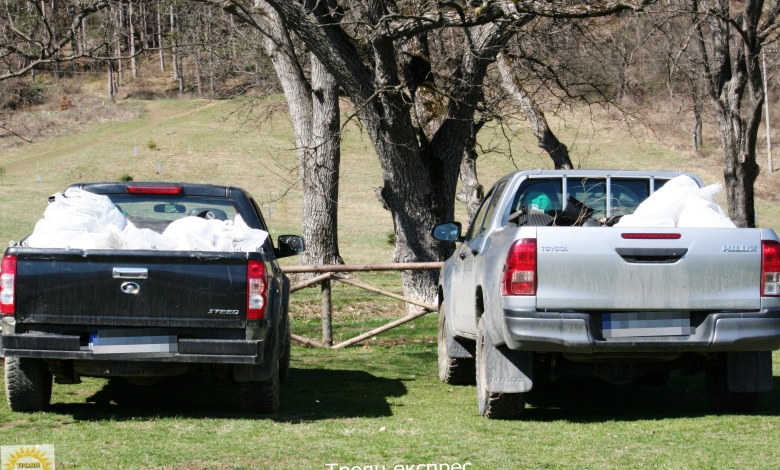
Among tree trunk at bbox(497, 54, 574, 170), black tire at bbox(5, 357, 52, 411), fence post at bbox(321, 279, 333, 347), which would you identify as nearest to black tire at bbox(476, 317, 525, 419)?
black tire at bbox(5, 357, 52, 411)

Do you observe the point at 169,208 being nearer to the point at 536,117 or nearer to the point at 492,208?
the point at 492,208

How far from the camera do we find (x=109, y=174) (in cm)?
5134

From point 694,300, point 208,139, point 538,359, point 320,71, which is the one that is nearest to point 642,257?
point 694,300

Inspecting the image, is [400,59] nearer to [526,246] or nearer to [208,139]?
[526,246]

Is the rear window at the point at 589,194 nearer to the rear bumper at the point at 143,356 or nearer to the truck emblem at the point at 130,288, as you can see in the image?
the rear bumper at the point at 143,356

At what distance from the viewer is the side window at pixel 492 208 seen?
26.0 ft

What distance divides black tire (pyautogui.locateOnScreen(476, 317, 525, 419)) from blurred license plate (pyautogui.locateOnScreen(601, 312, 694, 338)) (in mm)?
973

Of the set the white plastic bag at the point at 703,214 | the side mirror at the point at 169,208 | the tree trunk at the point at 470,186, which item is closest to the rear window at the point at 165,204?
the side mirror at the point at 169,208

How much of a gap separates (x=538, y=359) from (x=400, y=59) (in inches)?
330

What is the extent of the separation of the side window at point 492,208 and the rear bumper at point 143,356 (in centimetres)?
254

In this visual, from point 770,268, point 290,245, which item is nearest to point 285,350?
point 290,245

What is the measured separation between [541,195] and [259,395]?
284 cm

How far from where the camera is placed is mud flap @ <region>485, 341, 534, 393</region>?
651 centimetres

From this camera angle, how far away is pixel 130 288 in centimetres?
616
